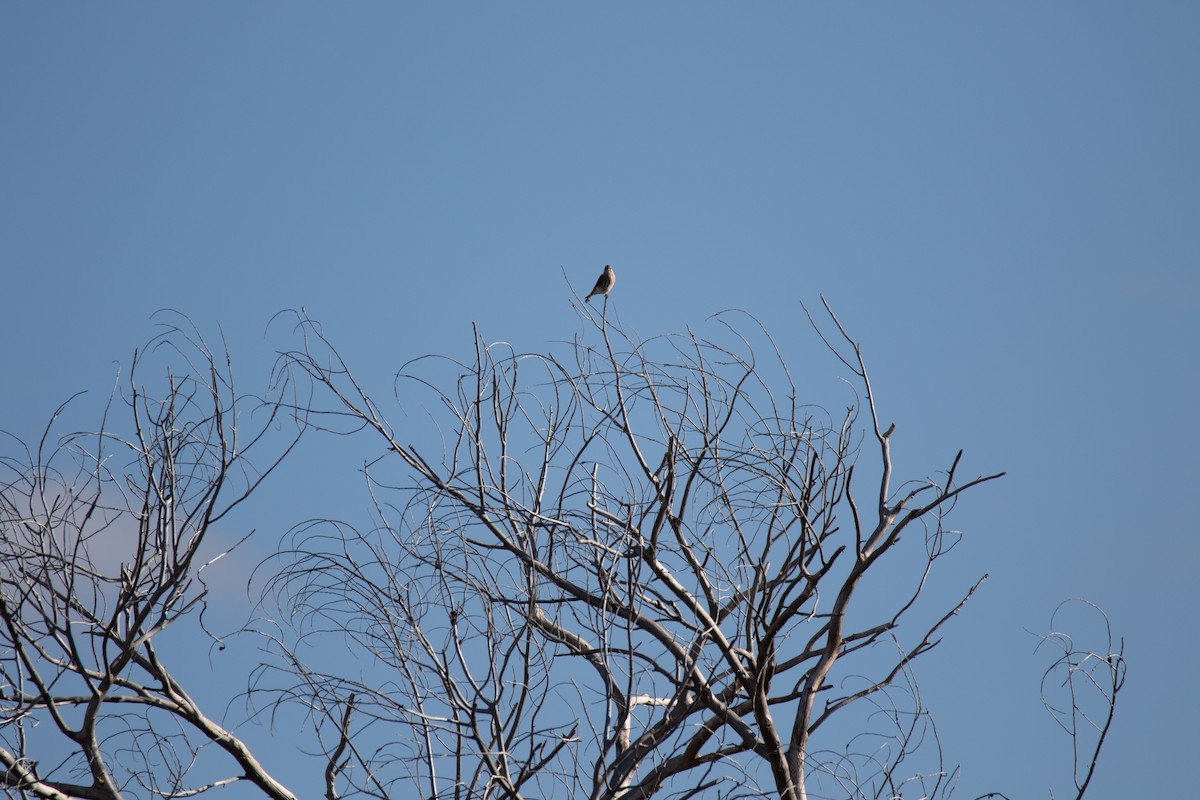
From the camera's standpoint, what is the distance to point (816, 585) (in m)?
3.80

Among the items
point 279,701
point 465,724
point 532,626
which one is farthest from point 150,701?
point 532,626

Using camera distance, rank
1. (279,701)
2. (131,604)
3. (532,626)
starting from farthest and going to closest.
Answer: (279,701), (131,604), (532,626)

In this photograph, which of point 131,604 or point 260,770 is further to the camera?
point 260,770

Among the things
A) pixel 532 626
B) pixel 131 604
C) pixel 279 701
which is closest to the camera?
pixel 532 626

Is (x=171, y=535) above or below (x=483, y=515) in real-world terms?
below

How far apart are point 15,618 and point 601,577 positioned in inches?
66.1

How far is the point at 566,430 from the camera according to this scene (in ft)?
13.8

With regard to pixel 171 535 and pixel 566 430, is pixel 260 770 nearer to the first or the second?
pixel 171 535

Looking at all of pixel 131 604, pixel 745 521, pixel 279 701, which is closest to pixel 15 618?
pixel 131 604

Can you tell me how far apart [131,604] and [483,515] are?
3.59 ft

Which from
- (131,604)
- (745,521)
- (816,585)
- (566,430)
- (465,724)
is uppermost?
(566,430)

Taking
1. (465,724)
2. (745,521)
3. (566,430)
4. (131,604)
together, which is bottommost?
(465,724)

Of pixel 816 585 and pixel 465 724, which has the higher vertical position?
pixel 816 585

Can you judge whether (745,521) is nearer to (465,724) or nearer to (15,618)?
(465,724)
